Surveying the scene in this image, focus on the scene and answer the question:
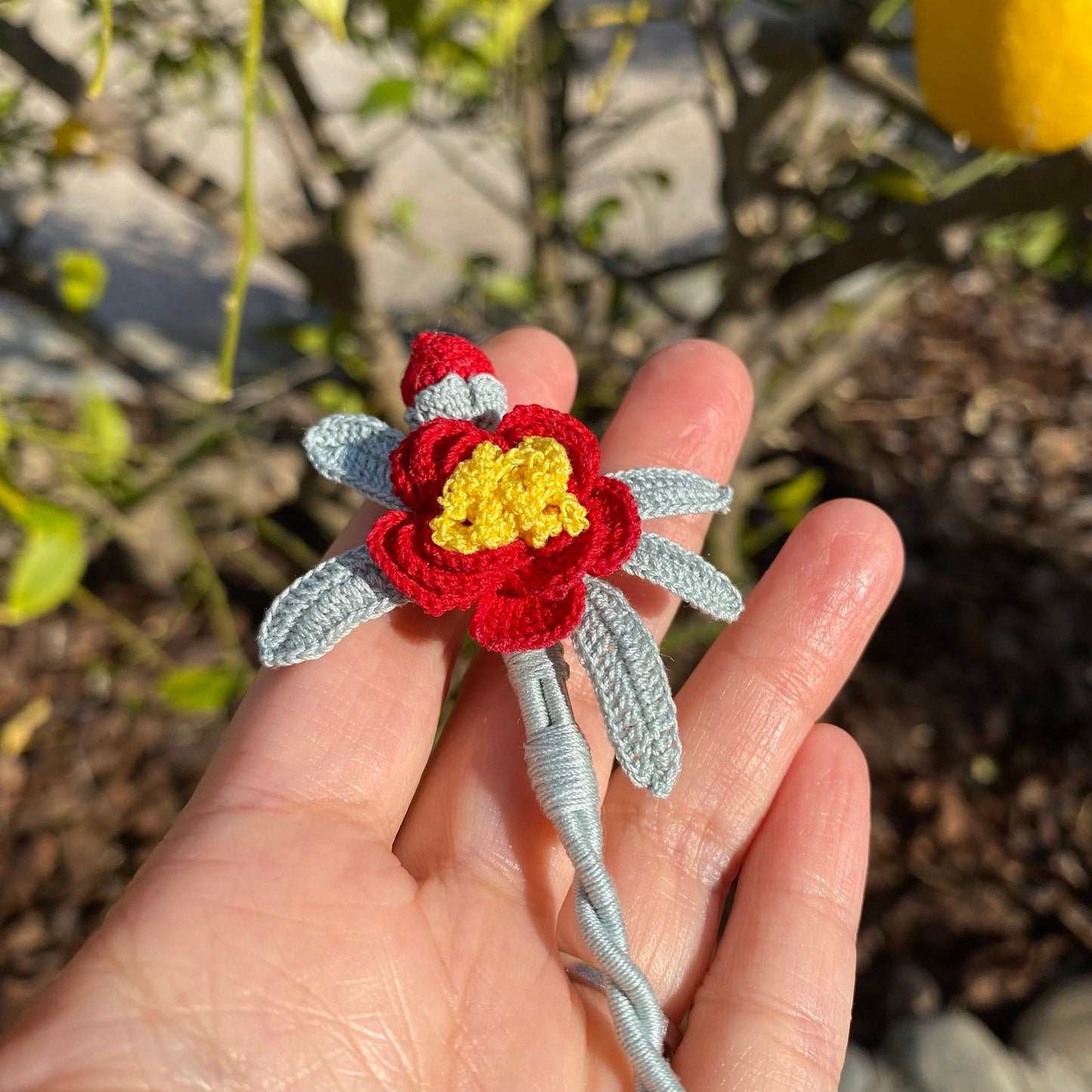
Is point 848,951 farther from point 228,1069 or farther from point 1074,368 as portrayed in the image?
point 1074,368

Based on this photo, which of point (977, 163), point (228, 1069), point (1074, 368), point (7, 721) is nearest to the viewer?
point (228, 1069)

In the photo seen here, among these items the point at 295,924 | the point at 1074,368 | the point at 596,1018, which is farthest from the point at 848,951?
the point at 1074,368

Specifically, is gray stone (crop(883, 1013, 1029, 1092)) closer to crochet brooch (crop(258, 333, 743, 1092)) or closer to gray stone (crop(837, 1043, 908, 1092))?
gray stone (crop(837, 1043, 908, 1092))

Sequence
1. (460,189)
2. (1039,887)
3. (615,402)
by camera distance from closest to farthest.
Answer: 1. (1039,887)
2. (615,402)
3. (460,189)

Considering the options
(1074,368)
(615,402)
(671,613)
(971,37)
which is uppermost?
(971,37)

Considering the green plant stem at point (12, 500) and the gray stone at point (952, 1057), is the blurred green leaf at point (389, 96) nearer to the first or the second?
the green plant stem at point (12, 500)

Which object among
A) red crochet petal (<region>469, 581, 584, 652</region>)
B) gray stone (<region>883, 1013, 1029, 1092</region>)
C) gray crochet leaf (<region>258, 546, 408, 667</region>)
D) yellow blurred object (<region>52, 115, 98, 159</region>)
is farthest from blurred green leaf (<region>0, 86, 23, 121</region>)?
gray stone (<region>883, 1013, 1029, 1092</region>)
